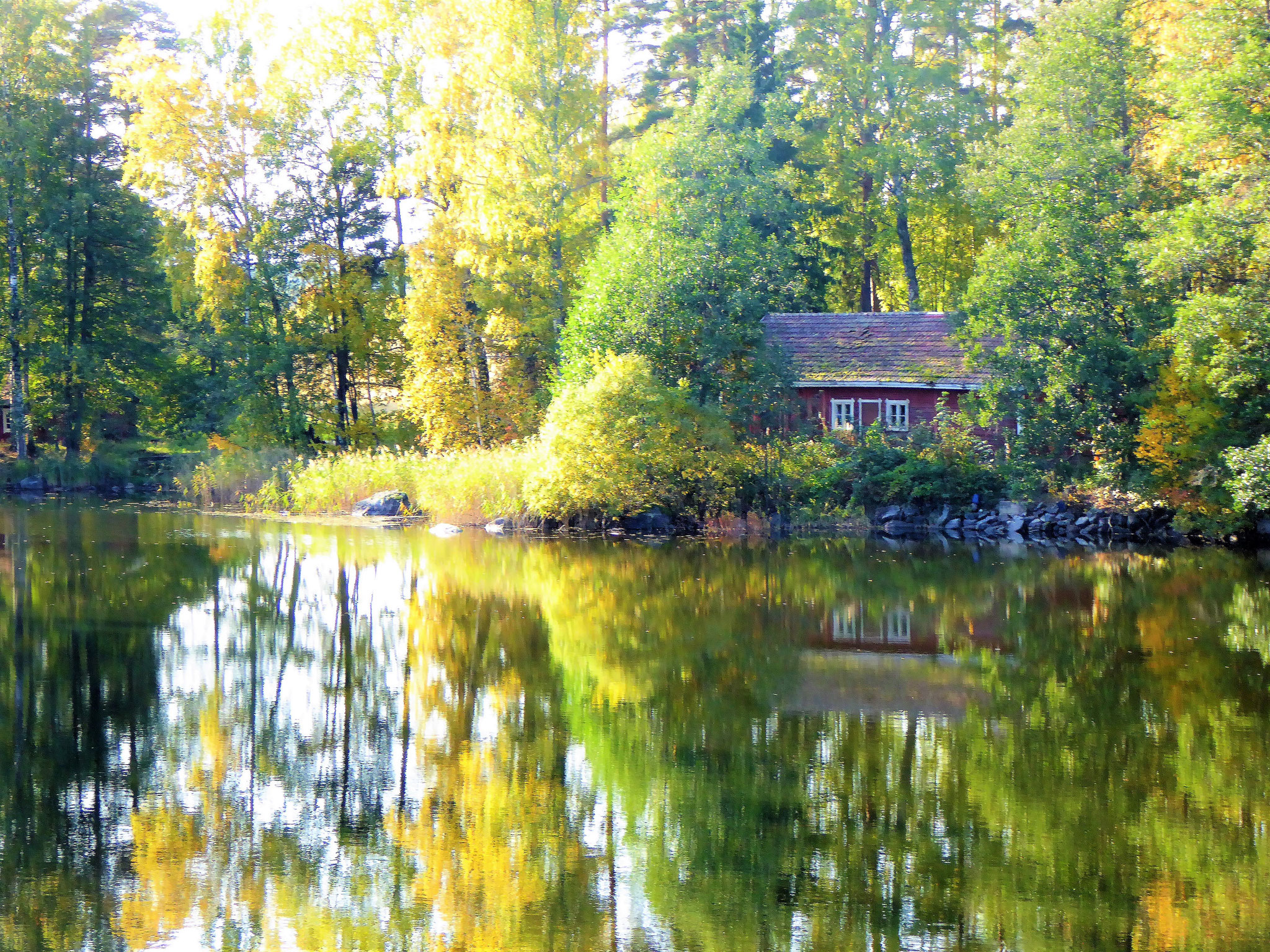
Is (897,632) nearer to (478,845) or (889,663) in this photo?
(889,663)

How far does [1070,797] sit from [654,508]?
21619 millimetres

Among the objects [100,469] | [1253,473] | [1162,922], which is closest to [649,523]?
[1253,473]

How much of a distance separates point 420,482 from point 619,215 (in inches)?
336

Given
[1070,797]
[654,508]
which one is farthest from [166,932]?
[654,508]

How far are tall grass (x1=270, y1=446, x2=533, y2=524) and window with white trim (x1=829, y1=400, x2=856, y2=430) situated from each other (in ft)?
30.3

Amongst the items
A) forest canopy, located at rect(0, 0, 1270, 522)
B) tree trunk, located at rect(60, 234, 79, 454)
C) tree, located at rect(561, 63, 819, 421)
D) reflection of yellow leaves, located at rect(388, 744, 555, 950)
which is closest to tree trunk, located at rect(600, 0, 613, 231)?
forest canopy, located at rect(0, 0, 1270, 522)

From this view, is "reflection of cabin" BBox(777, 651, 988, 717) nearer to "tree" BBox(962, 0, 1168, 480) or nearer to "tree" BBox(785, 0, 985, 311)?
"tree" BBox(962, 0, 1168, 480)

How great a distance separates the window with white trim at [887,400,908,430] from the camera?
36594 mm

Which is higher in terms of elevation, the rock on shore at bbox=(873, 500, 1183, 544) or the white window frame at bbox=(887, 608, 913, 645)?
the rock on shore at bbox=(873, 500, 1183, 544)

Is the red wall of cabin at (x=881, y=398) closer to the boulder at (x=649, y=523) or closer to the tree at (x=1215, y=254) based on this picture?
the boulder at (x=649, y=523)

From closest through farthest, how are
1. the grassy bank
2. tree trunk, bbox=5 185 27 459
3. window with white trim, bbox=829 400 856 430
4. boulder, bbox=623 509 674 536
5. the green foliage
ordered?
the green foliage < boulder, bbox=623 509 674 536 < window with white trim, bbox=829 400 856 430 < the grassy bank < tree trunk, bbox=5 185 27 459

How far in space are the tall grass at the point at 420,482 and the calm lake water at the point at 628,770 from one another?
40.5 ft

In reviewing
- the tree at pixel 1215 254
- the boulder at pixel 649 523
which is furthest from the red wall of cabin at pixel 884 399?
the tree at pixel 1215 254

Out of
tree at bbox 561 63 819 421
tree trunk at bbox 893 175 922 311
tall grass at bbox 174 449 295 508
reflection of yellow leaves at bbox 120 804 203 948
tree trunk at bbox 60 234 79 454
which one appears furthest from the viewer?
tree trunk at bbox 893 175 922 311
